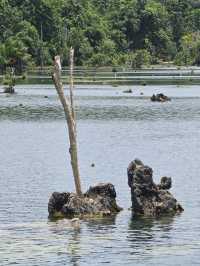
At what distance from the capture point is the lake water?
40906 millimetres

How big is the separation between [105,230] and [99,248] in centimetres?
390

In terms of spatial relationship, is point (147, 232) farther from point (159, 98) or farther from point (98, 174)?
point (159, 98)

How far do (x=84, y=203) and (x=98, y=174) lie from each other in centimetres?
1733

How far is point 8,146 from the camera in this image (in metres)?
83.7

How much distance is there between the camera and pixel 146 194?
1907 inches

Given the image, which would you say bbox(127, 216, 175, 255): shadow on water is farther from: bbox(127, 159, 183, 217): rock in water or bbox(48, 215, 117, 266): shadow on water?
bbox(48, 215, 117, 266): shadow on water

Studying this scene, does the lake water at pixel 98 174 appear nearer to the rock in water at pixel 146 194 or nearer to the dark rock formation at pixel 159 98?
the rock in water at pixel 146 194

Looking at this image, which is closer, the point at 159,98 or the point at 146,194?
the point at 146,194

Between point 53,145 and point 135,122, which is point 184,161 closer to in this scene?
point 53,145

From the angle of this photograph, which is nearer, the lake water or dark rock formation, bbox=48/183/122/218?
the lake water

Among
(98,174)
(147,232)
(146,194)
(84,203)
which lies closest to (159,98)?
(98,174)

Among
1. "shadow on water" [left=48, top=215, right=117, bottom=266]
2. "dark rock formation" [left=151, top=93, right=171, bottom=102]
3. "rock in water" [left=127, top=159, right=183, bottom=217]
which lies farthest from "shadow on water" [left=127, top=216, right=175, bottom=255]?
"dark rock formation" [left=151, top=93, right=171, bottom=102]

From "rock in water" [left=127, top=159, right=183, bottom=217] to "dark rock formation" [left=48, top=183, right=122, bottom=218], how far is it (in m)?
1.02

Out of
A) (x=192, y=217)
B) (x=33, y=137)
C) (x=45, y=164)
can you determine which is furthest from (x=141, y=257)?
(x=33, y=137)
